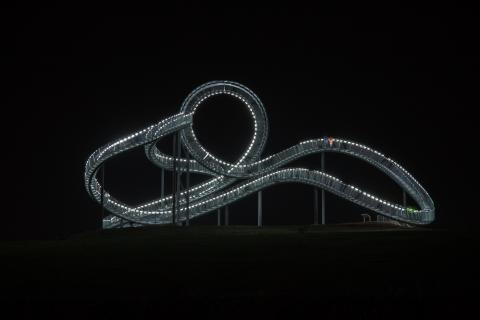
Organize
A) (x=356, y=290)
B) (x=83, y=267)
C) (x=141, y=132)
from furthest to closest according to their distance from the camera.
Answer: (x=141, y=132) → (x=83, y=267) → (x=356, y=290)

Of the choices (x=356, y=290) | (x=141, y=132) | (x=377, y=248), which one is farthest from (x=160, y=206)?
(x=356, y=290)

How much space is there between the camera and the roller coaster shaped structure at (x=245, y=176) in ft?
165

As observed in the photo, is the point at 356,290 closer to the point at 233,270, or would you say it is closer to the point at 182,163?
the point at 233,270

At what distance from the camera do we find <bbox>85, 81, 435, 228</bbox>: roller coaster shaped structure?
165ft

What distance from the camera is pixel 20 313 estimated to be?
15148mm

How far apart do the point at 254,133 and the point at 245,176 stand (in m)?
3.92

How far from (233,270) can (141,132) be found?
26.3m

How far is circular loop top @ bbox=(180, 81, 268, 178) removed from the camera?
51281 millimetres

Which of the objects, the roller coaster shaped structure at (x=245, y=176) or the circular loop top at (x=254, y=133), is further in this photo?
the circular loop top at (x=254, y=133)

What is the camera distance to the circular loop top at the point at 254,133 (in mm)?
51281

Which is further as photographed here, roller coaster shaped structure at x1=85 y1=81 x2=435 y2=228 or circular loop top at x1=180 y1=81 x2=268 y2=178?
circular loop top at x1=180 y1=81 x2=268 y2=178

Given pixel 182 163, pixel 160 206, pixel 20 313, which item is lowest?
pixel 20 313

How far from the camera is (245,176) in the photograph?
52.9 meters

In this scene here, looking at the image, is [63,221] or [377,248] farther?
[63,221]
